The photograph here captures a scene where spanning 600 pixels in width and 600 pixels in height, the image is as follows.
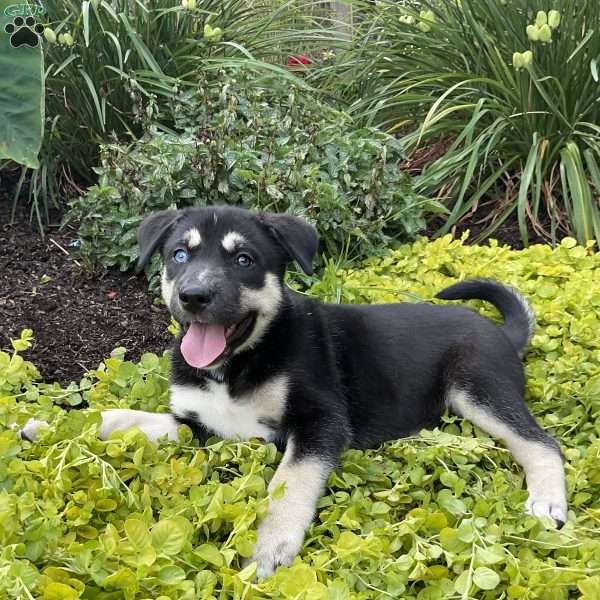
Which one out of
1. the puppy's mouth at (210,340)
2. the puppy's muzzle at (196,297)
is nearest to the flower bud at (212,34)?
the puppy's mouth at (210,340)

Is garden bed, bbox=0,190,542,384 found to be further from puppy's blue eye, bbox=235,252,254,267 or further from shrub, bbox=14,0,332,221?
puppy's blue eye, bbox=235,252,254,267

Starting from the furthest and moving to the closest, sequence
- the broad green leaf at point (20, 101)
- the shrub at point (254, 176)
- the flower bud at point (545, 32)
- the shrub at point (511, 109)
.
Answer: the shrub at point (511, 109) < the flower bud at point (545, 32) < the shrub at point (254, 176) < the broad green leaf at point (20, 101)

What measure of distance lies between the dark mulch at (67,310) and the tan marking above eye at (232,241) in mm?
1193

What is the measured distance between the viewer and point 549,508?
2.72 metres

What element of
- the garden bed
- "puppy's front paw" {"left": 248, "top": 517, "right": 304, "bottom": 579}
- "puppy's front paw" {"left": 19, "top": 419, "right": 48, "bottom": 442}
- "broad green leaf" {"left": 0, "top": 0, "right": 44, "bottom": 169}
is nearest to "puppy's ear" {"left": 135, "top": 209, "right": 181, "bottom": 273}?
"puppy's front paw" {"left": 19, "top": 419, "right": 48, "bottom": 442}

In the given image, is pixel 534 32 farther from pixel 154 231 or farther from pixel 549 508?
pixel 549 508

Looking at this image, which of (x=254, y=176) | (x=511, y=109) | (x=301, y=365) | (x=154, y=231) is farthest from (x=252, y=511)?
(x=511, y=109)

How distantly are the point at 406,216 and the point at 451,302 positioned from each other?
3.32 ft

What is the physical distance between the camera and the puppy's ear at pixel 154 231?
316 centimetres

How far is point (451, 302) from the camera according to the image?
4234 millimetres

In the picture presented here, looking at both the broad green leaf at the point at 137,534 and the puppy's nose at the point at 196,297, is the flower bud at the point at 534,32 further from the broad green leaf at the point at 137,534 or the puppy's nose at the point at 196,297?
the broad green leaf at the point at 137,534

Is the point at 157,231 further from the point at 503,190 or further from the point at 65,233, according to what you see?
the point at 503,190

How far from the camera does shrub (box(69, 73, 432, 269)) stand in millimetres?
4570

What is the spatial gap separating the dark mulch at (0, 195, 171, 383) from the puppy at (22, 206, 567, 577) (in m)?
0.91
